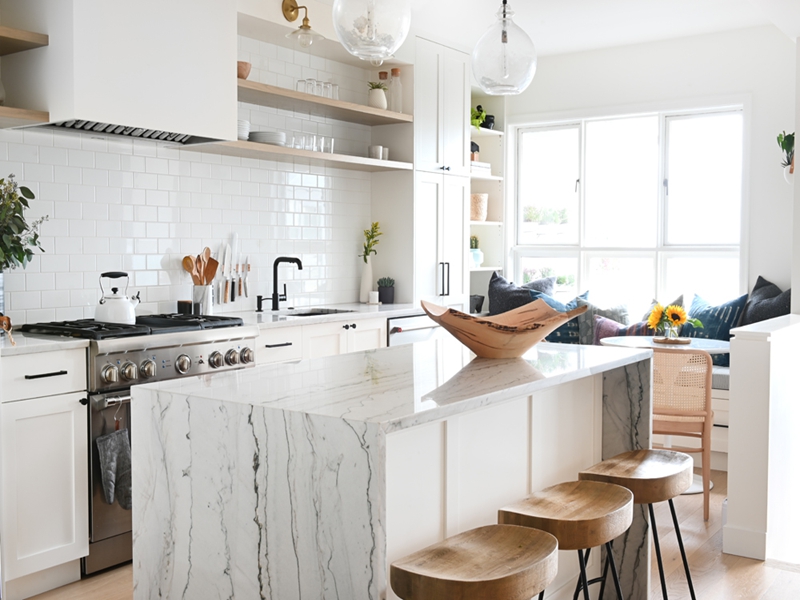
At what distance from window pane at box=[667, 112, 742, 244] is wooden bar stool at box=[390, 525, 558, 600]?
4918mm

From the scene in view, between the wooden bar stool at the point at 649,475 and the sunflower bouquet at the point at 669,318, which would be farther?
the sunflower bouquet at the point at 669,318

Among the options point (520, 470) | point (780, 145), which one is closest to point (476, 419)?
point (520, 470)

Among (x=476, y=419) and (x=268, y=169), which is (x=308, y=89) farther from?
(x=476, y=419)

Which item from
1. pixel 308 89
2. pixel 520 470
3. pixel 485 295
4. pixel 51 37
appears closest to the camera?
pixel 520 470

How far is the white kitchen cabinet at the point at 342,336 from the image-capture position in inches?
177

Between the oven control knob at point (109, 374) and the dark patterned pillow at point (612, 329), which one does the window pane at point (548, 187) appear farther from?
the oven control knob at point (109, 374)

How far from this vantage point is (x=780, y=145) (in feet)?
18.4

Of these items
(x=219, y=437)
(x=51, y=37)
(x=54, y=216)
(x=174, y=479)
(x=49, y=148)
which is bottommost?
(x=174, y=479)

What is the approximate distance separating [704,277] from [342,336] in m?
3.17

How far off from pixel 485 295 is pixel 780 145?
272 centimetres

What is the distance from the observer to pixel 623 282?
6.63 metres

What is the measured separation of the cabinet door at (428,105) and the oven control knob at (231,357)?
2251 millimetres

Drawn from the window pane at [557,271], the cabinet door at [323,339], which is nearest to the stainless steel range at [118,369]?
the cabinet door at [323,339]

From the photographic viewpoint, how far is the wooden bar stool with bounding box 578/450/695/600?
2.41 metres
